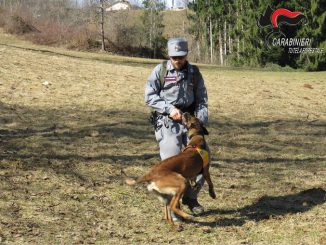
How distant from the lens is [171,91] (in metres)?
5.09

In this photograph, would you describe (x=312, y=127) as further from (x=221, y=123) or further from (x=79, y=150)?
(x=79, y=150)

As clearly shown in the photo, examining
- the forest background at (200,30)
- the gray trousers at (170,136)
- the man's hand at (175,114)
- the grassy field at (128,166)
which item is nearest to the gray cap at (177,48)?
the man's hand at (175,114)

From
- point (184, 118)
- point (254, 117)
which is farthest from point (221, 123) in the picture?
point (184, 118)

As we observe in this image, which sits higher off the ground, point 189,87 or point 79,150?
point 189,87

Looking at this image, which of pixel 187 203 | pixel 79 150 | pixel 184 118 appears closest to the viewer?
pixel 184 118

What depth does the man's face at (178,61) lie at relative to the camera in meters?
4.93

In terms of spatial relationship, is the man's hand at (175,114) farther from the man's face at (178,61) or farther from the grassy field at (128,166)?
the grassy field at (128,166)

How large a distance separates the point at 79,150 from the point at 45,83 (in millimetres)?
7514

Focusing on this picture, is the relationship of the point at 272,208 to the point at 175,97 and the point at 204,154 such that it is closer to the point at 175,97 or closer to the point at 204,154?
the point at 204,154

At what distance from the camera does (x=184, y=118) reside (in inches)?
198

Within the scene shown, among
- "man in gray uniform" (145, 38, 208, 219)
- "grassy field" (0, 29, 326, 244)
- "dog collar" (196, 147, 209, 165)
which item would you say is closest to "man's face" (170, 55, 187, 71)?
"man in gray uniform" (145, 38, 208, 219)

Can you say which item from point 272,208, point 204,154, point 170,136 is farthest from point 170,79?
point 272,208

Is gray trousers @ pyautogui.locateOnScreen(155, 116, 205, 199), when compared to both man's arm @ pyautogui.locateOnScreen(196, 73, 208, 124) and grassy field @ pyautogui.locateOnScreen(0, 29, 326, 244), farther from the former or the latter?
grassy field @ pyautogui.locateOnScreen(0, 29, 326, 244)

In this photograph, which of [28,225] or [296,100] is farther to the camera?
[296,100]
